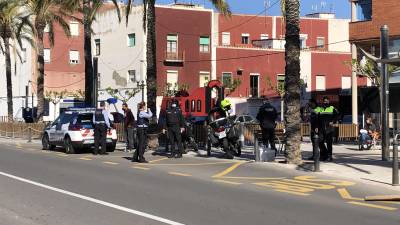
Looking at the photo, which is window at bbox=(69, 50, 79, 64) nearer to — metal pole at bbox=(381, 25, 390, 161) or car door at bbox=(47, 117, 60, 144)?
car door at bbox=(47, 117, 60, 144)

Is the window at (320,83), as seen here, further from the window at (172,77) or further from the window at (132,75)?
the window at (132,75)

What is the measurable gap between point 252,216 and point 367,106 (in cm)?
1109

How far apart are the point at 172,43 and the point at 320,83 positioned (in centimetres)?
1487

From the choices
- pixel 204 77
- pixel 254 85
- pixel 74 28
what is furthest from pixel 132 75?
pixel 74 28

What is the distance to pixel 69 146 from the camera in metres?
21.7

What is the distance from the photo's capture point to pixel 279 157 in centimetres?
1888

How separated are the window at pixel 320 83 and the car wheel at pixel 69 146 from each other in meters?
37.3

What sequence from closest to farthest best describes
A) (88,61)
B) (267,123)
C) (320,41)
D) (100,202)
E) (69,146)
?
(100,202) → (267,123) → (69,146) → (88,61) → (320,41)

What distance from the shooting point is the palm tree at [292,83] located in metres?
16.3

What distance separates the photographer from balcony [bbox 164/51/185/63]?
5059 centimetres

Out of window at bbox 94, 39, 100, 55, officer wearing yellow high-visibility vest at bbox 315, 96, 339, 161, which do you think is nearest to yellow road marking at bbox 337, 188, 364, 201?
officer wearing yellow high-visibility vest at bbox 315, 96, 339, 161

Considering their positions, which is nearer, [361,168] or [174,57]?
[361,168]

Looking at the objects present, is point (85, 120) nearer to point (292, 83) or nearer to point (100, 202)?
point (292, 83)

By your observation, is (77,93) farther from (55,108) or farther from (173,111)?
(173,111)
